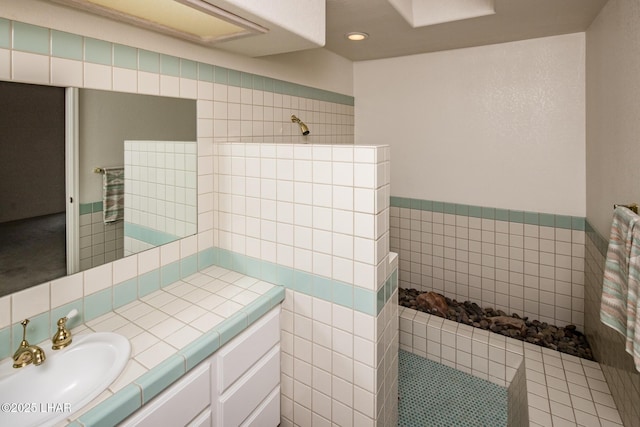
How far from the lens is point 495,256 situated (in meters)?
2.60

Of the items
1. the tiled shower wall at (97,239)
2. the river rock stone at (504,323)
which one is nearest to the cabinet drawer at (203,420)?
the tiled shower wall at (97,239)

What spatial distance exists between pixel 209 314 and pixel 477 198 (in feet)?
7.29

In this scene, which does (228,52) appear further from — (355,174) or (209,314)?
(209,314)

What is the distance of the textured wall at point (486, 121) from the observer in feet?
7.52

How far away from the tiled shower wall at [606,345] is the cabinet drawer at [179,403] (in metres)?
1.64

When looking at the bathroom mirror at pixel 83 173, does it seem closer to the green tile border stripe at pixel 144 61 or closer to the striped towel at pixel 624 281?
the green tile border stripe at pixel 144 61

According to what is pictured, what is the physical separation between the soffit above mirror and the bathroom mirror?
0.94 feet

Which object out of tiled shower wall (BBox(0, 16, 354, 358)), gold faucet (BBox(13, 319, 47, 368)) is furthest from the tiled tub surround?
gold faucet (BBox(13, 319, 47, 368))

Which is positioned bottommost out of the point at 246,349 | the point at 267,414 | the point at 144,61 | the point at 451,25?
the point at 267,414

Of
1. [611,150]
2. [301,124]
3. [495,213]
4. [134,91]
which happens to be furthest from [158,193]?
[495,213]

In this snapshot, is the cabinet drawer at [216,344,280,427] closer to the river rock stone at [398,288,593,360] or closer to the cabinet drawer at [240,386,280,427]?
the cabinet drawer at [240,386,280,427]

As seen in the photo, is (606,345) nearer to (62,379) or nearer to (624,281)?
(624,281)

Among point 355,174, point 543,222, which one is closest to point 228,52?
point 355,174

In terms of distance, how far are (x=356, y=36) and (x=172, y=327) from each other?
2.13m
